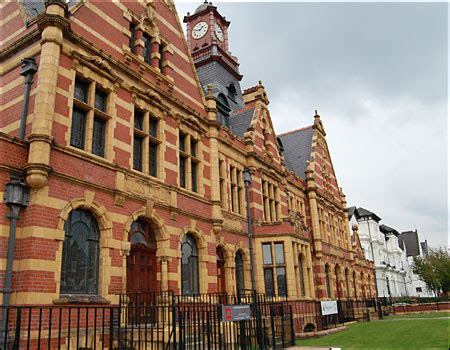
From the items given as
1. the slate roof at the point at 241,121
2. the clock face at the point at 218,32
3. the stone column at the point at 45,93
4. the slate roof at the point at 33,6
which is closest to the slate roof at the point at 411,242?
the clock face at the point at 218,32

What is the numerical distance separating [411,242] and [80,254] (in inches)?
3682

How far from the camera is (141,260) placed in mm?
14031

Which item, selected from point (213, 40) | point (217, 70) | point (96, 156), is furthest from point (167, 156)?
point (213, 40)

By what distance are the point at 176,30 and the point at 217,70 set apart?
9556 mm

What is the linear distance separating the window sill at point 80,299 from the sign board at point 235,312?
3.54 meters

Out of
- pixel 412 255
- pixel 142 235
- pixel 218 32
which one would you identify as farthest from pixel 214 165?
pixel 412 255

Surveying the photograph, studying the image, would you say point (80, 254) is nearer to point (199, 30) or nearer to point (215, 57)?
point (215, 57)

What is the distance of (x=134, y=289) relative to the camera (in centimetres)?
1347

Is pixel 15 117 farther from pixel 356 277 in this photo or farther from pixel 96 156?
pixel 356 277

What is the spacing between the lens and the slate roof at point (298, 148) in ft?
111

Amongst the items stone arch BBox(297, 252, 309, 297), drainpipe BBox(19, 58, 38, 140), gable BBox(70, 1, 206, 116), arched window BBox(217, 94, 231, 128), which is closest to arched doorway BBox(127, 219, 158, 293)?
drainpipe BBox(19, 58, 38, 140)

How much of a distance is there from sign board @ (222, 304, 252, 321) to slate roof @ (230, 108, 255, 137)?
1533 centimetres

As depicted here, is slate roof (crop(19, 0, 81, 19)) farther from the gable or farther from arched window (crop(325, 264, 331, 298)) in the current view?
arched window (crop(325, 264, 331, 298))

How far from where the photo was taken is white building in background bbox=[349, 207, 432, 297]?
208 feet
